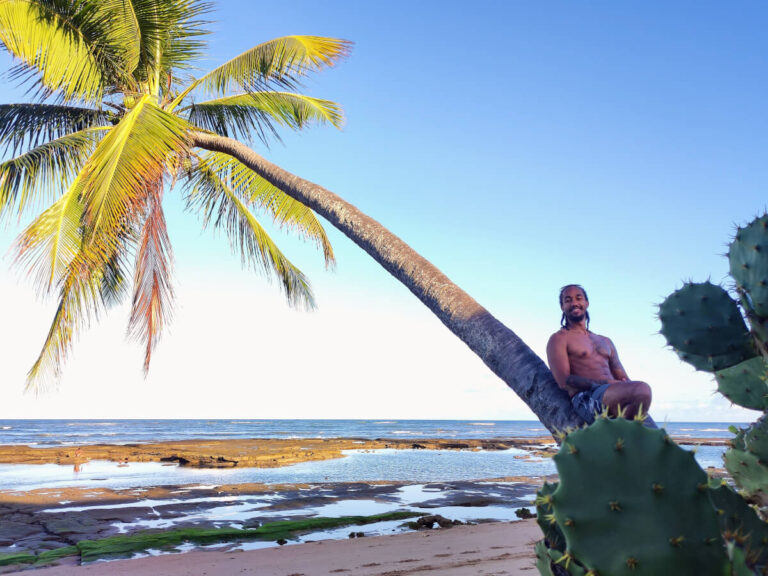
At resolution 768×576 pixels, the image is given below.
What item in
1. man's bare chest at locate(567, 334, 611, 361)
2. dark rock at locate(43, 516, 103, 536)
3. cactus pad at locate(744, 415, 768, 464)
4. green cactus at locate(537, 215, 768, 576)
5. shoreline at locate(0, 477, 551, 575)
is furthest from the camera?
dark rock at locate(43, 516, 103, 536)

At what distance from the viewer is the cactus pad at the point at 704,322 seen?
2.74 metres

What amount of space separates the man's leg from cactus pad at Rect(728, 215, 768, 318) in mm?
640

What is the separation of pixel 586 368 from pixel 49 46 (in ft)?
22.5

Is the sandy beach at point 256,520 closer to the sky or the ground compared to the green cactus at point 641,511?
closer to the ground

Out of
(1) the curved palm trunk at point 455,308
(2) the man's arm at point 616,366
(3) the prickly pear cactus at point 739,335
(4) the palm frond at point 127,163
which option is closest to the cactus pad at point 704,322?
(3) the prickly pear cactus at point 739,335

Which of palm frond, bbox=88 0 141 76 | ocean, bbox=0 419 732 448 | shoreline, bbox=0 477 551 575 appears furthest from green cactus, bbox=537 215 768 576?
ocean, bbox=0 419 732 448

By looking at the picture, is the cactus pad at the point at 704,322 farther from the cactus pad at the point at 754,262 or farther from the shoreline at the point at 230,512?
the shoreline at the point at 230,512

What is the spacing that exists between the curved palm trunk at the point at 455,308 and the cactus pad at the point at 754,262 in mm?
1140

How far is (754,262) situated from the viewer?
8.13ft

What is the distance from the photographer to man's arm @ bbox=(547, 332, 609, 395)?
11.0 ft

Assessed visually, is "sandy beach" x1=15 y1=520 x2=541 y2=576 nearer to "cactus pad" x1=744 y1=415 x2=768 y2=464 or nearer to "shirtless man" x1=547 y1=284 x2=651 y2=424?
"shirtless man" x1=547 y1=284 x2=651 y2=424

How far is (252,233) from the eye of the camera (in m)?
9.94

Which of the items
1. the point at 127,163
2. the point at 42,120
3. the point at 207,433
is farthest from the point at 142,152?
the point at 207,433

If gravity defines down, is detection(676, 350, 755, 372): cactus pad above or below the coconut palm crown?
below
